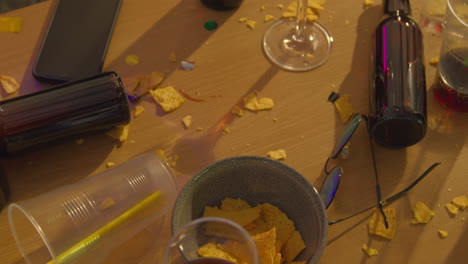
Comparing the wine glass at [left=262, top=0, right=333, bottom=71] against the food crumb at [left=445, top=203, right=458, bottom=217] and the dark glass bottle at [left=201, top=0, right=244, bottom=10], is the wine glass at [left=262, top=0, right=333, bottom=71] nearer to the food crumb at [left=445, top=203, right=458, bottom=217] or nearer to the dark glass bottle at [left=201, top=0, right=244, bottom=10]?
the dark glass bottle at [left=201, top=0, right=244, bottom=10]

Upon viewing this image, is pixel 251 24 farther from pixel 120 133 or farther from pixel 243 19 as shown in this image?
pixel 120 133

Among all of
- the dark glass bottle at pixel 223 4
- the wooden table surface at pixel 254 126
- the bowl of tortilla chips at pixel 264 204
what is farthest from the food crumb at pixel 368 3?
the bowl of tortilla chips at pixel 264 204

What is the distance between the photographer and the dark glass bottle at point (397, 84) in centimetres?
71

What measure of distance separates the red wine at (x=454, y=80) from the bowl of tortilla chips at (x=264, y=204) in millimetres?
313

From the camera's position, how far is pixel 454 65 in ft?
2.51

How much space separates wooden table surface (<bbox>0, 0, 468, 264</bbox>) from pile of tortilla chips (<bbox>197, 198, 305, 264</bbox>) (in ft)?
0.26

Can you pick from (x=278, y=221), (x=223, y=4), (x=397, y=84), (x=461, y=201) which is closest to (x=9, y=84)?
(x=223, y=4)

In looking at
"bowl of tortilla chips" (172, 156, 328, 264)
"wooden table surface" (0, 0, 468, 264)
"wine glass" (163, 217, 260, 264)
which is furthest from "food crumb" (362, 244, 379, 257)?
"wine glass" (163, 217, 260, 264)

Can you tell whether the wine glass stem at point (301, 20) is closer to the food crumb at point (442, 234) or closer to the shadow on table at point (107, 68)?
the shadow on table at point (107, 68)

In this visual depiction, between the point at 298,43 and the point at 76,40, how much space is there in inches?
14.5

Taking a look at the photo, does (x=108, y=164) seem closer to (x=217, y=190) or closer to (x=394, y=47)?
(x=217, y=190)

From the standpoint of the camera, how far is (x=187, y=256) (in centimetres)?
51

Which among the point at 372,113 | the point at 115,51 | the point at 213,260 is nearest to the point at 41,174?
the point at 115,51

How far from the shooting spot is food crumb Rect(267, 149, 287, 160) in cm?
74
